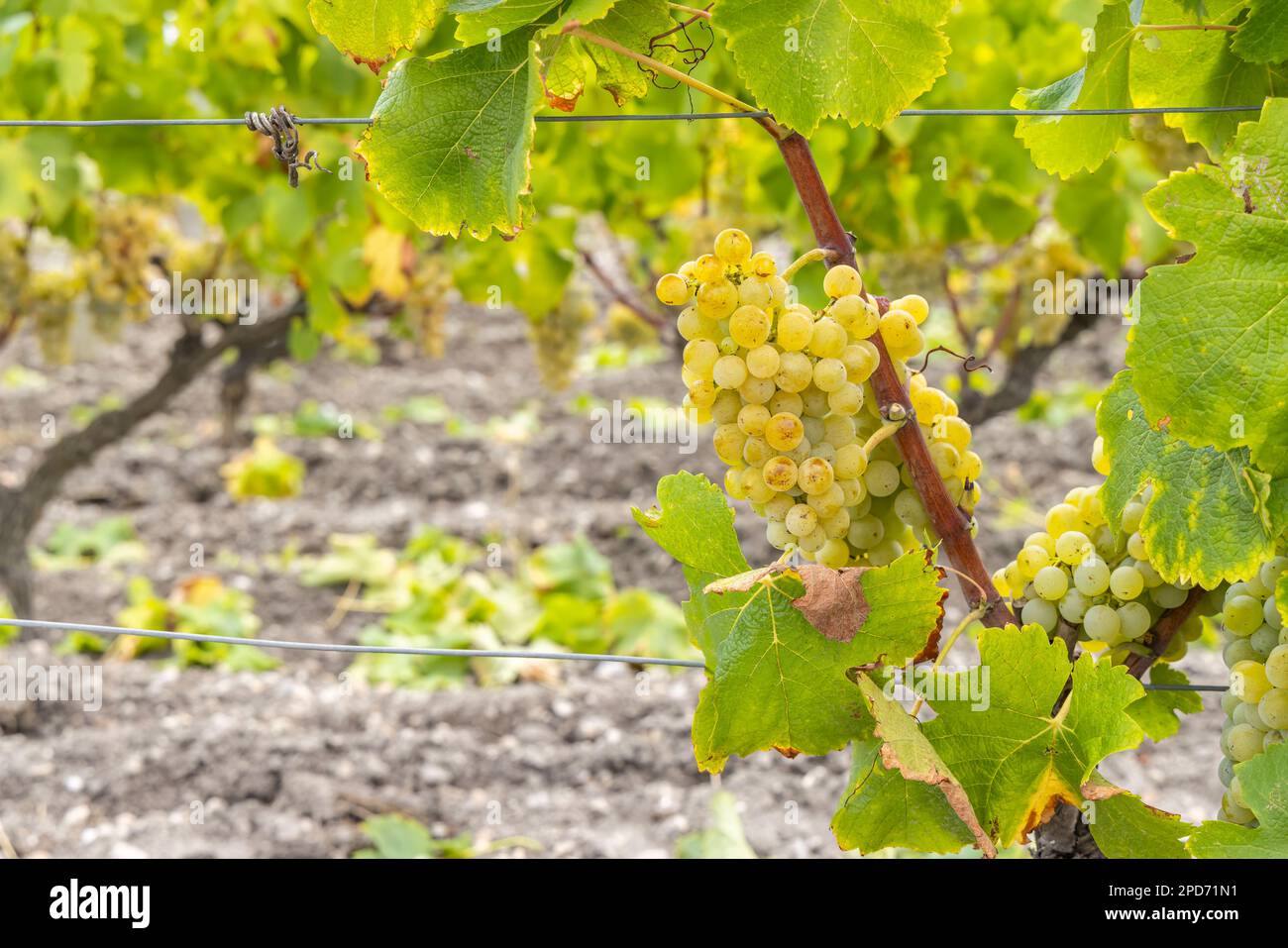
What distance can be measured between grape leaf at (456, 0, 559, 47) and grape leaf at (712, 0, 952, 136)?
0.12 meters

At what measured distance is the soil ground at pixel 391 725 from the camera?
2480 mm

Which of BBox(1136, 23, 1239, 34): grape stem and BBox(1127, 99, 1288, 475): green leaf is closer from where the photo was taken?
BBox(1127, 99, 1288, 475): green leaf

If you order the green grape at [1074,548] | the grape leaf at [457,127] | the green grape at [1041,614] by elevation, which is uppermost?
the grape leaf at [457,127]

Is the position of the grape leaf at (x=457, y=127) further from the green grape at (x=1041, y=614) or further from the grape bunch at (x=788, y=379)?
the green grape at (x=1041, y=614)

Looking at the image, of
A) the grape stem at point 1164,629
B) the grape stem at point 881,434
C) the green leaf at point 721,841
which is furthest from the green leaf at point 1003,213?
the grape stem at point 881,434

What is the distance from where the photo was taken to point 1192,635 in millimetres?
1057

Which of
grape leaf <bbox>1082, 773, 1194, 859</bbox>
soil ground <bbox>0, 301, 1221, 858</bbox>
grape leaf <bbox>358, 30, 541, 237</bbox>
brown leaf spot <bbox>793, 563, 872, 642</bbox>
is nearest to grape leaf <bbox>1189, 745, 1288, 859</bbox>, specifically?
grape leaf <bbox>1082, 773, 1194, 859</bbox>

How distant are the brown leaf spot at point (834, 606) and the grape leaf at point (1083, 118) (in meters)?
0.41

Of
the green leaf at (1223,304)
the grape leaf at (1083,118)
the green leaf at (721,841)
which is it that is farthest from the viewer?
the green leaf at (721,841)

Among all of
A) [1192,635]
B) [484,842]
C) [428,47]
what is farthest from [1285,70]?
[484,842]

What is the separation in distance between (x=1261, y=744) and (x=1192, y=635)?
0.43 feet

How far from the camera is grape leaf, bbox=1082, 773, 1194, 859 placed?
908 millimetres

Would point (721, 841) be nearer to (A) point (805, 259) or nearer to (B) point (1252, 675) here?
(B) point (1252, 675)

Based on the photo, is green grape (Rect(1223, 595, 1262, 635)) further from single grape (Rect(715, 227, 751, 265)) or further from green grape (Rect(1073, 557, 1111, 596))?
single grape (Rect(715, 227, 751, 265))
